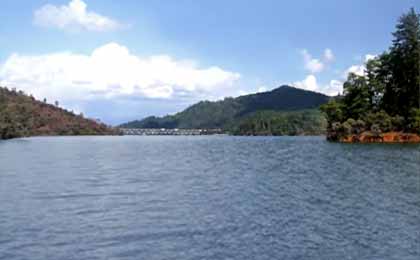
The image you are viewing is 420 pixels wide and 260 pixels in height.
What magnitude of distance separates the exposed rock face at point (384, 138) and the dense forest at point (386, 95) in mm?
674

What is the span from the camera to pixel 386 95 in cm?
13012

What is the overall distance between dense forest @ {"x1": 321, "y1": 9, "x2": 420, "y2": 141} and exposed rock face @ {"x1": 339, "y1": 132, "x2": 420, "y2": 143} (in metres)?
0.67

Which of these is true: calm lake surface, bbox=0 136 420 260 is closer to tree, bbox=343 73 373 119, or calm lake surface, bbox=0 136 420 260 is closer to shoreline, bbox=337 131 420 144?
shoreline, bbox=337 131 420 144

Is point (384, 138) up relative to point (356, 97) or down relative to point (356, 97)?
down

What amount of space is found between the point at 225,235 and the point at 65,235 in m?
7.19

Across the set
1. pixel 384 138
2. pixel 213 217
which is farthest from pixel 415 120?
pixel 213 217

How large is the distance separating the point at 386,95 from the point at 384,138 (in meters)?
18.3

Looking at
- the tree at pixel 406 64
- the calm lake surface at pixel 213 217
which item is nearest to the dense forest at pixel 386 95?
the tree at pixel 406 64

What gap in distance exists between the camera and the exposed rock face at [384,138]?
4464 inches

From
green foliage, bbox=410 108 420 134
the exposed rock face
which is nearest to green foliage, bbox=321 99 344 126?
the exposed rock face

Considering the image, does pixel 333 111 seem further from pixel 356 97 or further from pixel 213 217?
pixel 213 217

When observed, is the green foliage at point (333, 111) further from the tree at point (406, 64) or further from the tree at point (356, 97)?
the tree at point (406, 64)

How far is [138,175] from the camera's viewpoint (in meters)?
48.7

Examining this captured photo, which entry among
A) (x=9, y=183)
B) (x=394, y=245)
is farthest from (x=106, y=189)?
(x=394, y=245)
